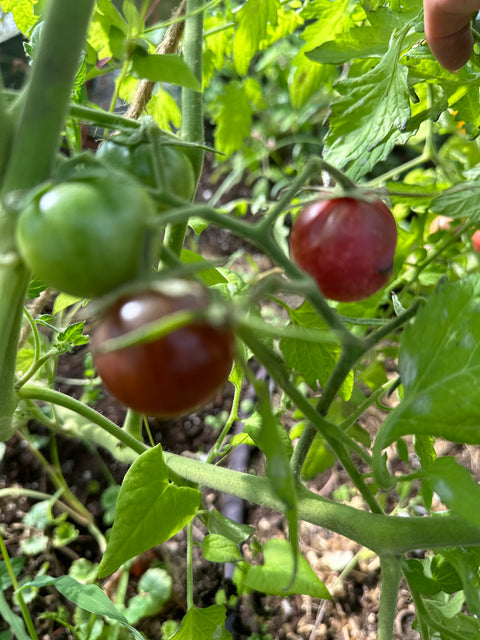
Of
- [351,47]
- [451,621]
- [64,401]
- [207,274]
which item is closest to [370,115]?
[351,47]

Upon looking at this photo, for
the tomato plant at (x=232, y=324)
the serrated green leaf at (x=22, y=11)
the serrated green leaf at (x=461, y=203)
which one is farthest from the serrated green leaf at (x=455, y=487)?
the serrated green leaf at (x=22, y=11)

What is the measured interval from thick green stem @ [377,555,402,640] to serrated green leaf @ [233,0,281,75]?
749 mm

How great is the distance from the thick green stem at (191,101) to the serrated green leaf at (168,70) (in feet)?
0.47

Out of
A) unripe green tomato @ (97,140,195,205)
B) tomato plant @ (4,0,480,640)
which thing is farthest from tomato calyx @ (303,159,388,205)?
unripe green tomato @ (97,140,195,205)

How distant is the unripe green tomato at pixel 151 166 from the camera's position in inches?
13.3

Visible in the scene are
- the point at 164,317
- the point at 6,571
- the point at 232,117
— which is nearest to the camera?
the point at 164,317

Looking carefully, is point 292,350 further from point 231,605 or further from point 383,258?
point 231,605

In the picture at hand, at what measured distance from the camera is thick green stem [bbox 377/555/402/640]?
501 millimetres

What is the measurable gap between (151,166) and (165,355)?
6.0 inches

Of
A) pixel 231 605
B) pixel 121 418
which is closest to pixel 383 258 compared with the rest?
pixel 231 605

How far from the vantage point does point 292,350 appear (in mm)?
568

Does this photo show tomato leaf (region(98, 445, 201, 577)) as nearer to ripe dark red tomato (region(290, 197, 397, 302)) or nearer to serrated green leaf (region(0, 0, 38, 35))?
ripe dark red tomato (region(290, 197, 397, 302))

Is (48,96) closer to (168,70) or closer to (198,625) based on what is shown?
(168,70)

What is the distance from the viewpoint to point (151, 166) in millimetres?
341
